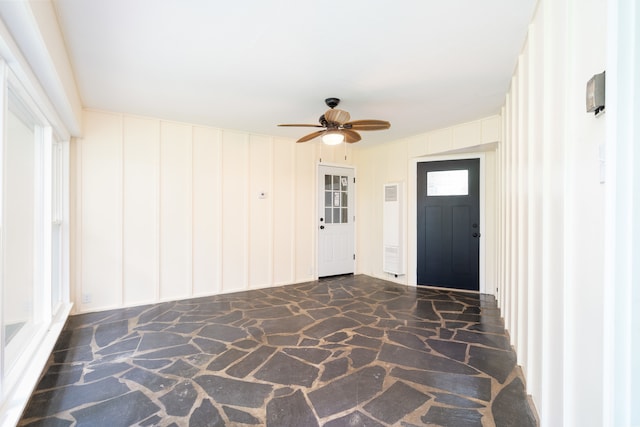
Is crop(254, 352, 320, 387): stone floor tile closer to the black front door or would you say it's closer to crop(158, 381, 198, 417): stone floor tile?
crop(158, 381, 198, 417): stone floor tile

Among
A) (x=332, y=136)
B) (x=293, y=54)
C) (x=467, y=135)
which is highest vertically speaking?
(x=293, y=54)

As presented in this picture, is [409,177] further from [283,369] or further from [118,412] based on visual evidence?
[118,412]

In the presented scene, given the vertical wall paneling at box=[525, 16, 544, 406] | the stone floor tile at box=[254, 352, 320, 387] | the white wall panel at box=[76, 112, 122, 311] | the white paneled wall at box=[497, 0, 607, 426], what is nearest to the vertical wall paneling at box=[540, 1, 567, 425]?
the white paneled wall at box=[497, 0, 607, 426]

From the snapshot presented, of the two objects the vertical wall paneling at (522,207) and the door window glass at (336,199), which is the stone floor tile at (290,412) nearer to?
the vertical wall paneling at (522,207)

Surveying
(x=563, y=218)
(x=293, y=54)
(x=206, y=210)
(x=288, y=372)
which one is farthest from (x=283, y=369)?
(x=206, y=210)

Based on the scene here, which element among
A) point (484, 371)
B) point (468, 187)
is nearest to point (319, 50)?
point (484, 371)

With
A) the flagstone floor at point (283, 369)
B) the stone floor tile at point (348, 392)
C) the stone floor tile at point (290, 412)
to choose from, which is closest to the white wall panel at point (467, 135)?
the flagstone floor at point (283, 369)

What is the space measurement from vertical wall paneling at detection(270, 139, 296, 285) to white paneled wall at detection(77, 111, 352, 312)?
18mm

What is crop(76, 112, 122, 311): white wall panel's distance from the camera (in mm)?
Result: 3734

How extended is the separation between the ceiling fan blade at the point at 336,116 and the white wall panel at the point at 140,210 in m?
2.58

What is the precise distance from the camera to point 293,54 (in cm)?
247

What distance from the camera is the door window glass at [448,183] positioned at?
4.79 meters

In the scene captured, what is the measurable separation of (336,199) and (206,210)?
250 centimetres

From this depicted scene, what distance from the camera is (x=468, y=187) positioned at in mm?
4746
